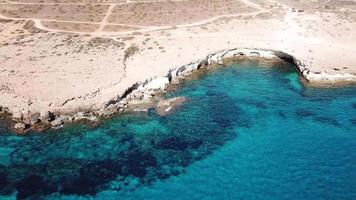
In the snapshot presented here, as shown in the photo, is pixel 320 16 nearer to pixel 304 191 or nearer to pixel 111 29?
pixel 111 29

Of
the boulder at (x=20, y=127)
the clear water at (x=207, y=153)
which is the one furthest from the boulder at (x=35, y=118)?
the clear water at (x=207, y=153)

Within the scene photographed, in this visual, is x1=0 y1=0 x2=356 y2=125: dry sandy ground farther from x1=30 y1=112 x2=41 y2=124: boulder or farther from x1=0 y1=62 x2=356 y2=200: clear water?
x1=0 y1=62 x2=356 y2=200: clear water

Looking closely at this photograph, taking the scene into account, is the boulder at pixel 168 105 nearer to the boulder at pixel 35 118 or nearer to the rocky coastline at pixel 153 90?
the rocky coastline at pixel 153 90

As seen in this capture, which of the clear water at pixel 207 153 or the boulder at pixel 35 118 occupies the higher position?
the boulder at pixel 35 118

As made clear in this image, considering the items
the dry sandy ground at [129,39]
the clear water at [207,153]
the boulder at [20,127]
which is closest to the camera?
the clear water at [207,153]

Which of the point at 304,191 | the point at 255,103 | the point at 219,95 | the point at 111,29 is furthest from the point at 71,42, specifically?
the point at 304,191

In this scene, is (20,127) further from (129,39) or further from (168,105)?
(129,39)
